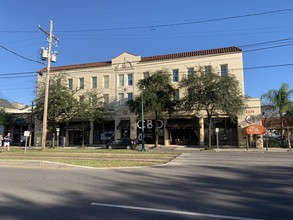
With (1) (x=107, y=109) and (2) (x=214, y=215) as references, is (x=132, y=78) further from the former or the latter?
(2) (x=214, y=215)

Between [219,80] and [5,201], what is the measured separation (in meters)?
27.6

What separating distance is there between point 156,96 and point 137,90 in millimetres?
7678

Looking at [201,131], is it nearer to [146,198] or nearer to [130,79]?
[130,79]

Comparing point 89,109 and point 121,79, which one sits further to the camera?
point 121,79

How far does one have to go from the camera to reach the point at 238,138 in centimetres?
3622

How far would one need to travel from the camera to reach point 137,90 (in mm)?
41938

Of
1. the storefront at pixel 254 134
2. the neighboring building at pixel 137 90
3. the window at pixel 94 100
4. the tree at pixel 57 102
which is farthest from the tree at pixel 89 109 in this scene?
the storefront at pixel 254 134

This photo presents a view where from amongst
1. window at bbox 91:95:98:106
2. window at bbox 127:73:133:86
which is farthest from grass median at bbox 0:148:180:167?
window at bbox 127:73:133:86

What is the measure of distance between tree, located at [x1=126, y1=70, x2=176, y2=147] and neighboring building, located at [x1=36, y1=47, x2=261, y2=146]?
327cm

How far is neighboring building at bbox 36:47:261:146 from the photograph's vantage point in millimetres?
37312

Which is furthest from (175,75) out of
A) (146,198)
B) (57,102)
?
(146,198)

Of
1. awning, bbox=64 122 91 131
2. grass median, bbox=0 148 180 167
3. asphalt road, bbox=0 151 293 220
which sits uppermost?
awning, bbox=64 122 91 131

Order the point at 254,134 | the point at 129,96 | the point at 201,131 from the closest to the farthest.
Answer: the point at 254,134 < the point at 201,131 < the point at 129,96

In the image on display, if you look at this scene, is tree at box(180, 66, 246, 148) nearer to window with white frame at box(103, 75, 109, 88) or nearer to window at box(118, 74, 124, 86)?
window at box(118, 74, 124, 86)
